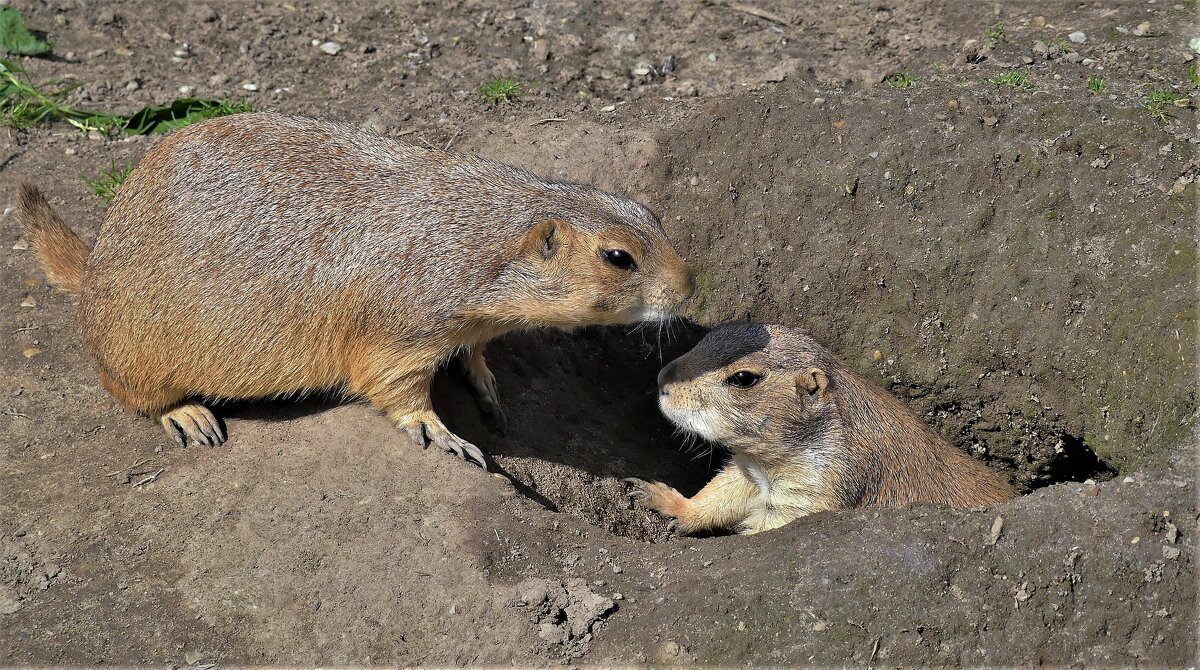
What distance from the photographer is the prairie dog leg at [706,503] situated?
6641 millimetres

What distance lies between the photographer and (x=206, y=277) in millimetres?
5582

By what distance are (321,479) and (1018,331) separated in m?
4.64

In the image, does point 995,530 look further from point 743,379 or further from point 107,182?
point 107,182

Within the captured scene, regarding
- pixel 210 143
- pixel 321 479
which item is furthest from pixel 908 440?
pixel 210 143

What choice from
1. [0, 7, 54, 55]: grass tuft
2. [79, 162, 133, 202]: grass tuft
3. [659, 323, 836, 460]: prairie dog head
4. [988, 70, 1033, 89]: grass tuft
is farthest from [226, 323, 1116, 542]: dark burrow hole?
[0, 7, 54, 55]: grass tuft

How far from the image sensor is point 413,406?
19.3ft

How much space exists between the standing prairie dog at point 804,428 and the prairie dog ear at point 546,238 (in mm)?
1240

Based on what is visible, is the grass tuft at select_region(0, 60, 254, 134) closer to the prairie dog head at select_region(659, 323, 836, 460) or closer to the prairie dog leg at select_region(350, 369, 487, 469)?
the prairie dog leg at select_region(350, 369, 487, 469)

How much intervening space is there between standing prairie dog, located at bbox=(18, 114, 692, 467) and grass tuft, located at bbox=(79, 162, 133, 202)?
1550 mm

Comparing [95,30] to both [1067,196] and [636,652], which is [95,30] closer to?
[636,652]

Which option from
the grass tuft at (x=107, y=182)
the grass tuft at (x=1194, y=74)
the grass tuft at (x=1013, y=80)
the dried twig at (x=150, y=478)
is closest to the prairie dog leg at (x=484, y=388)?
the dried twig at (x=150, y=478)

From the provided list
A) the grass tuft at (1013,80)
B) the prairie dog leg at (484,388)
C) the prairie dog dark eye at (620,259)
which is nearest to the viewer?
the prairie dog dark eye at (620,259)

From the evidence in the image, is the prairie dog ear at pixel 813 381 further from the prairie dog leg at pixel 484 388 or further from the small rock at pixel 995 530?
→ the prairie dog leg at pixel 484 388

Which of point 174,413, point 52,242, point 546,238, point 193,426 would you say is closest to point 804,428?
point 546,238
